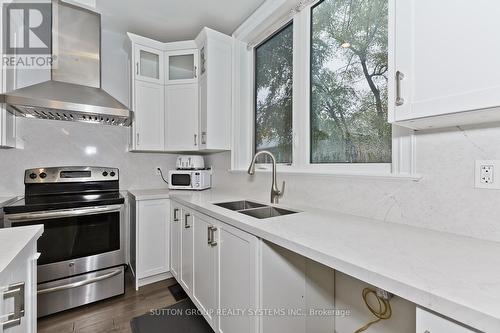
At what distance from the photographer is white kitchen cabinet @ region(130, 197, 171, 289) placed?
6.87ft

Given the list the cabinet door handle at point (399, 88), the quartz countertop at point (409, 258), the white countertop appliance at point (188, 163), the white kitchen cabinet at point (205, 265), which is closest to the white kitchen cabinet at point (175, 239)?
the white kitchen cabinet at point (205, 265)

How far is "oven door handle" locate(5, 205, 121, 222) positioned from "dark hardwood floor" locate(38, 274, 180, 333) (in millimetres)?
753

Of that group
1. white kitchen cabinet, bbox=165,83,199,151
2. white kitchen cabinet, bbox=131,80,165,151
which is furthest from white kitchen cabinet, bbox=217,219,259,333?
white kitchen cabinet, bbox=131,80,165,151

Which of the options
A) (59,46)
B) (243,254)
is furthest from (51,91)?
(243,254)

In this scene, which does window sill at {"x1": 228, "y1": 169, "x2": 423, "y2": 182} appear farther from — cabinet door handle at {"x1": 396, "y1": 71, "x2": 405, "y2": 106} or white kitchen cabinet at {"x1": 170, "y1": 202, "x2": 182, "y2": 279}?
white kitchen cabinet at {"x1": 170, "y1": 202, "x2": 182, "y2": 279}

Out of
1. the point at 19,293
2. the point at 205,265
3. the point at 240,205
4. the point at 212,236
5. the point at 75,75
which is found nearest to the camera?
the point at 19,293

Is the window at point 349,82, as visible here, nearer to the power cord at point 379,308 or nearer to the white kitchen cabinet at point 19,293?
the power cord at point 379,308

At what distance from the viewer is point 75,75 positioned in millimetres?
2064

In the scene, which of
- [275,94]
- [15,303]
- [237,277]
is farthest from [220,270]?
[275,94]

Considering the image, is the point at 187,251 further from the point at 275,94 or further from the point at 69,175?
the point at 275,94

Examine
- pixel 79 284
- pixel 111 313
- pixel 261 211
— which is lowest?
pixel 111 313

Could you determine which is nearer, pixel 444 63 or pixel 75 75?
pixel 444 63

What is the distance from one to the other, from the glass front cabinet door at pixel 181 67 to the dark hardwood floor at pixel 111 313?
2082mm

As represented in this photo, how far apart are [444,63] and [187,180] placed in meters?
2.26
